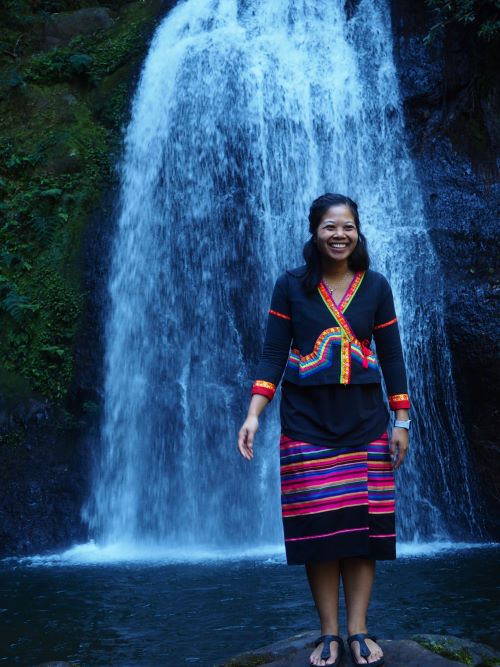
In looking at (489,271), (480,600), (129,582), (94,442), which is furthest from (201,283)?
(480,600)

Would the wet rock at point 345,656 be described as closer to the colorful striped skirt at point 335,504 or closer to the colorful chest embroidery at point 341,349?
the colorful striped skirt at point 335,504

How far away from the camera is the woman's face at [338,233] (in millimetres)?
2898

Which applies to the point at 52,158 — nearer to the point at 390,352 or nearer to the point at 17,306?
the point at 17,306

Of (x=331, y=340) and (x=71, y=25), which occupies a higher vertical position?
(x=71, y=25)

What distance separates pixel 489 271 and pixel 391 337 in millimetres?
5913

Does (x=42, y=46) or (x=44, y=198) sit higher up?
(x=42, y=46)

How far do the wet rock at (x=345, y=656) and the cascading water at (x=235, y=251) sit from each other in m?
4.73

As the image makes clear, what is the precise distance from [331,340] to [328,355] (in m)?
0.07

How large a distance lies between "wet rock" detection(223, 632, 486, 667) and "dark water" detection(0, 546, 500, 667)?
573 millimetres

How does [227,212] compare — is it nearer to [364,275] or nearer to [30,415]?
[30,415]

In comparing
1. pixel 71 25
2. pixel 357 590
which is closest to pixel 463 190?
pixel 357 590

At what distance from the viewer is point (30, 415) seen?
858 cm

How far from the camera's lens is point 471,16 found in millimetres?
8992

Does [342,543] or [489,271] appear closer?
[342,543]
